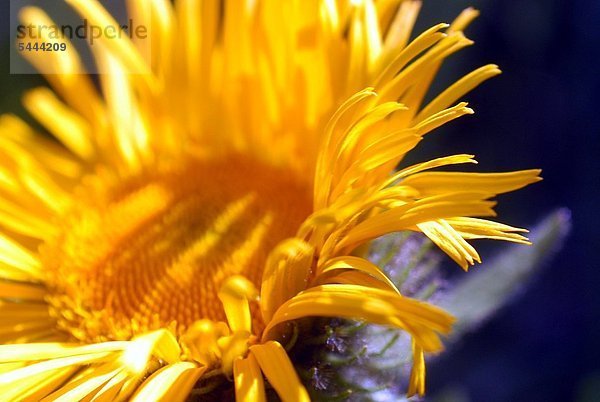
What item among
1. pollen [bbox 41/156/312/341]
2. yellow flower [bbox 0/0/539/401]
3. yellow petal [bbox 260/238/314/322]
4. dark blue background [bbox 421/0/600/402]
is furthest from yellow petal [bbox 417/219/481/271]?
dark blue background [bbox 421/0/600/402]

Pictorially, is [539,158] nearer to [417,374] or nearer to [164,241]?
[164,241]

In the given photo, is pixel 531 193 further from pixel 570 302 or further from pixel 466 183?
pixel 466 183

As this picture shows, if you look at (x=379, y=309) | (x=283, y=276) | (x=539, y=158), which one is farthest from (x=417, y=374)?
(x=539, y=158)

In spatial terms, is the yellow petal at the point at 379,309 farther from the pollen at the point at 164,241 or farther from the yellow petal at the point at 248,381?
the pollen at the point at 164,241

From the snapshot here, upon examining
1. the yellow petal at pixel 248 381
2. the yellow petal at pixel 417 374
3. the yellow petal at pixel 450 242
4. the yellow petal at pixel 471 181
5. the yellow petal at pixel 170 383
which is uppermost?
the yellow petal at pixel 471 181

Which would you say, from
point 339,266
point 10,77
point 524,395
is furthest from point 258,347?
point 10,77

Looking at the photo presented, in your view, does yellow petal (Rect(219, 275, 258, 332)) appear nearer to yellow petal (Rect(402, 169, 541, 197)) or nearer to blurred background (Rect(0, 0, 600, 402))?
yellow petal (Rect(402, 169, 541, 197))

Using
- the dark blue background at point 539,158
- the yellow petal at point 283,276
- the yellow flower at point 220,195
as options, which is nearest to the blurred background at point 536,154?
the dark blue background at point 539,158
